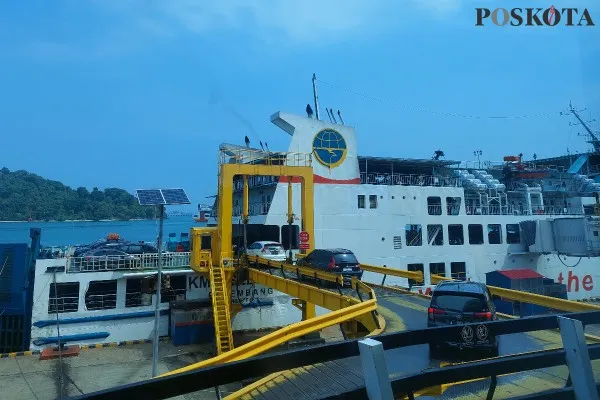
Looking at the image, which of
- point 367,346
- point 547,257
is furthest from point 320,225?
point 367,346

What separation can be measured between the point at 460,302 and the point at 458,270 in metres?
20.2

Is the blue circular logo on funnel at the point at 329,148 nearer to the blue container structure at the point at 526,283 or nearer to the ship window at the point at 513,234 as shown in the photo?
the blue container structure at the point at 526,283

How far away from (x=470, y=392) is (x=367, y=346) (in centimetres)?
253

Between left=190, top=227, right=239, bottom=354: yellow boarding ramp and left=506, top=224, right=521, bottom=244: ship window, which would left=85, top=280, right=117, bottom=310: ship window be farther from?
left=506, top=224, right=521, bottom=244: ship window

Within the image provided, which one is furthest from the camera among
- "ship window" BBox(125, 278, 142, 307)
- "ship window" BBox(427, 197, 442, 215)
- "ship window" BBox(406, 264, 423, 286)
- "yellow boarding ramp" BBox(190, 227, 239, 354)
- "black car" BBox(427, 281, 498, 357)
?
"ship window" BBox(427, 197, 442, 215)

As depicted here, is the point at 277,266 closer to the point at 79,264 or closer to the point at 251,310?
the point at 251,310

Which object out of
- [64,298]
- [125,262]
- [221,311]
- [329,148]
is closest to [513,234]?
[329,148]

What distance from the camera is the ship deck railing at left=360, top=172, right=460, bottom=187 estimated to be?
28.4 m

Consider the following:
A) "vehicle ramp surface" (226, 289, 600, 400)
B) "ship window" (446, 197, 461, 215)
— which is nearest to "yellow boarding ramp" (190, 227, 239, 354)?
"vehicle ramp surface" (226, 289, 600, 400)

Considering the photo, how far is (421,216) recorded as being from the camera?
2688cm

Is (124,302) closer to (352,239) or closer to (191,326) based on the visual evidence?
(191,326)

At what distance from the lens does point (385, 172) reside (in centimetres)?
3095

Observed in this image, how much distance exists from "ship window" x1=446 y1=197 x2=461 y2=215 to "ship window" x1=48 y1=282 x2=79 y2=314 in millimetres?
23716

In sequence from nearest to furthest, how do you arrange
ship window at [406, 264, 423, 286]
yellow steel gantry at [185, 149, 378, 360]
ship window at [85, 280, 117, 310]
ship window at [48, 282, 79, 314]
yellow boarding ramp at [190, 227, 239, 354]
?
1. yellow steel gantry at [185, 149, 378, 360]
2. yellow boarding ramp at [190, 227, 239, 354]
3. ship window at [48, 282, 79, 314]
4. ship window at [85, 280, 117, 310]
5. ship window at [406, 264, 423, 286]
